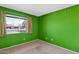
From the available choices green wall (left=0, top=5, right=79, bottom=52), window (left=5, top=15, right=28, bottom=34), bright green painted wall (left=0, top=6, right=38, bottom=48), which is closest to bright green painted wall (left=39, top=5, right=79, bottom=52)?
green wall (left=0, top=5, right=79, bottom=52)

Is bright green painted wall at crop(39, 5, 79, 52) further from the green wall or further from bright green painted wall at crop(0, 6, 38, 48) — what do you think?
bright green painted wall at crop(0, 6, 38, 48)

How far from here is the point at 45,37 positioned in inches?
187

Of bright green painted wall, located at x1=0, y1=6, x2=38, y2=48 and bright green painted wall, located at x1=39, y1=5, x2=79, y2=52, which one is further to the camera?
bright green painted wall, located at x1=0, y1=6, x2=38, y2=48

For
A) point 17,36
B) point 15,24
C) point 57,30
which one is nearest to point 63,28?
point 57,30

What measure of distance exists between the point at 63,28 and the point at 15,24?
2505 millimetres

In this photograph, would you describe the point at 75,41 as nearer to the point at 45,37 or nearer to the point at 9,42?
the point at 45,37

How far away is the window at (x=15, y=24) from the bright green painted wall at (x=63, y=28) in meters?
1.26

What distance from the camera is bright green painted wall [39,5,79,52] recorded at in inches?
116

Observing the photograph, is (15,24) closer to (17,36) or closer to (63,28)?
(17,36)

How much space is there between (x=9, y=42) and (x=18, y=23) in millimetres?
1207

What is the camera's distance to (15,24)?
4.09m

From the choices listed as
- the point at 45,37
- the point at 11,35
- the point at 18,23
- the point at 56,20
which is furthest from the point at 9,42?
the point at 56,20

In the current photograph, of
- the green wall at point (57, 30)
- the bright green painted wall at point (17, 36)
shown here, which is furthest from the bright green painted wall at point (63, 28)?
the bright green painted wall at point (17, 36)

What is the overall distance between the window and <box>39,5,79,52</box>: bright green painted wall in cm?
126
